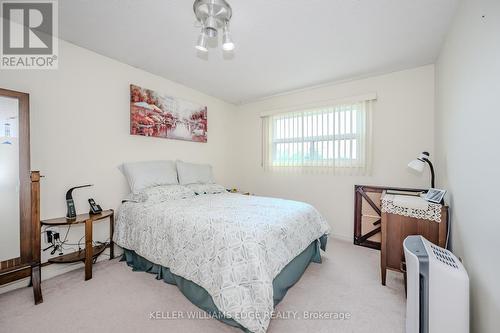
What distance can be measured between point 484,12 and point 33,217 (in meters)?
3.61

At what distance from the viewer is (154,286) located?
1975mm

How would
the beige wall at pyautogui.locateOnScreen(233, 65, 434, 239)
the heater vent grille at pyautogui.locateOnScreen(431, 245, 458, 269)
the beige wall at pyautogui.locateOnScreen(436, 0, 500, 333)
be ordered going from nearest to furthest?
the beige wall at pyautogui.locateOnScreen(436, 0, 500, 333) → the heater vent grille at pyautogui.locateOnScreen(431, 245, 458, 269) → the beige wall at pyautogui.locateOnScreen(233, 65, 434, 239)

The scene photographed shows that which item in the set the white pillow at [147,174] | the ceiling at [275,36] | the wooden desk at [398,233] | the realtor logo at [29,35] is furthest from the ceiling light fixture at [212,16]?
the wooden desk at [398,233]

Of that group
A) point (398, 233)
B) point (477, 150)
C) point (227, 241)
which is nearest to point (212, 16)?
point (227, 241)

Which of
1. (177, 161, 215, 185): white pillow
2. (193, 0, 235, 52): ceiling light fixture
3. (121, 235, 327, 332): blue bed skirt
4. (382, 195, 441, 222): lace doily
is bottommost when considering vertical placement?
(121, 235, 327, 332): blue bed skirt

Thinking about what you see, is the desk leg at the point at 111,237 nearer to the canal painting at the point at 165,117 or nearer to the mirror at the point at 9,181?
the mirror at the point at 9,181

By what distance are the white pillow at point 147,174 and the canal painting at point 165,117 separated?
1.56 ft

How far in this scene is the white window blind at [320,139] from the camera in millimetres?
3076

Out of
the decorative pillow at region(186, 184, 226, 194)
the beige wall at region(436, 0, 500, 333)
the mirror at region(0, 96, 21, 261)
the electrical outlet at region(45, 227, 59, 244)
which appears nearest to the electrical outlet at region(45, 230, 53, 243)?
the electrical outlet at region(45, 227, 59, 244)

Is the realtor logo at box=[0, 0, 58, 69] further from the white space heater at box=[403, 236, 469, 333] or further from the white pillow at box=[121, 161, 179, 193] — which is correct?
the white space heater at box=[403, 236, 469, 333]

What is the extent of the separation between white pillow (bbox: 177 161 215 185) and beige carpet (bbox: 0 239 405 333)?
136cm

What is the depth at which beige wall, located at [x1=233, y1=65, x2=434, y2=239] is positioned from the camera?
8.86 ft

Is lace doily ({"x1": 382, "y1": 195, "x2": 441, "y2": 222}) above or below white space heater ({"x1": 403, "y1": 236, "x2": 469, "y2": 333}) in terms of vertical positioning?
above

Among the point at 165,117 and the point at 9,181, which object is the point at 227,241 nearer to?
the point at 9,181
